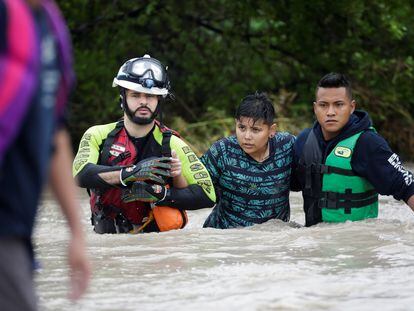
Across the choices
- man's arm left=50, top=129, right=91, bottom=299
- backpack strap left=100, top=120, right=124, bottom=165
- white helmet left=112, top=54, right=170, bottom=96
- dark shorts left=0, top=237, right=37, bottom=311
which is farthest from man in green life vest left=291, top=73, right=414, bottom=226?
dark shorts left=0, top=237, right=37, bottom=311

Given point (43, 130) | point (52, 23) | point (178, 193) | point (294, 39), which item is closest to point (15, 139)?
point (43, 130)

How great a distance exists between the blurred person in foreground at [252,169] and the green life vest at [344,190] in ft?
1.06

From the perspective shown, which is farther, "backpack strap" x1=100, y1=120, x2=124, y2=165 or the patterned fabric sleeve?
the patterned fabric sleeve

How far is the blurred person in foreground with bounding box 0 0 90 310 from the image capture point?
2.46m

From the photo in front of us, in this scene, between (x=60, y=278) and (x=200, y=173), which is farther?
(x=200, y=173)

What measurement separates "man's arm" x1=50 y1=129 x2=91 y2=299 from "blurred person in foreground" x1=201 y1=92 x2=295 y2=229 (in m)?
4.52

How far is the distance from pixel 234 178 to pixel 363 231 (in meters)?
1.04

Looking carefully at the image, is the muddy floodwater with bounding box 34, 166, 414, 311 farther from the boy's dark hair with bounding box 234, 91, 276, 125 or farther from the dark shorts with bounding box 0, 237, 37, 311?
the dark shorts with bounding box 0, 237, 37, 311

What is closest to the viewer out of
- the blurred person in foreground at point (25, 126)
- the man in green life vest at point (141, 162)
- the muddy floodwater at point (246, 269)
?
the blurred person in foreground at point (25, 126)

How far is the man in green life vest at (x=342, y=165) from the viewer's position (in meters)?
7.06

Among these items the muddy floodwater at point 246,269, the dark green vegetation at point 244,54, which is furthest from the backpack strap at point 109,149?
the dark green vegetation at point 244,54

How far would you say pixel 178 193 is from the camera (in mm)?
6820

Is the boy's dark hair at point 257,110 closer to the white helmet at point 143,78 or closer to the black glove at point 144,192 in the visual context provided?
the white helmet at point 143,78

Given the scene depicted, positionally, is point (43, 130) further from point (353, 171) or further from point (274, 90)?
point (274, 90)
